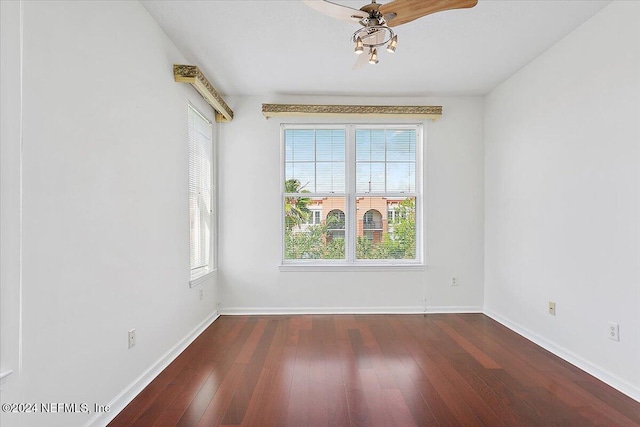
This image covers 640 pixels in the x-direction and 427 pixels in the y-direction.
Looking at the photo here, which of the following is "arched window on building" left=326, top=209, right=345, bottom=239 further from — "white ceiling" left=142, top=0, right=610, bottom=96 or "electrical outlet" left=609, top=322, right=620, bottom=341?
"electrical outlet" left=609, top=322, right=620, bottom=341

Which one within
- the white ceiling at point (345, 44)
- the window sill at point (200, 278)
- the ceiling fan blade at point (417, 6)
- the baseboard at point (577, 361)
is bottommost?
the baseboard at point (577, 361)

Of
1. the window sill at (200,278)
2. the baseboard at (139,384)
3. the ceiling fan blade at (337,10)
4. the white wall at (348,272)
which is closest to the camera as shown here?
the ceiling fan blade at (337,10)

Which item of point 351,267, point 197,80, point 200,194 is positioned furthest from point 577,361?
point 197,80

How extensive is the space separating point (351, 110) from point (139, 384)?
331 cm

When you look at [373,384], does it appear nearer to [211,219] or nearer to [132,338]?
[132,338]

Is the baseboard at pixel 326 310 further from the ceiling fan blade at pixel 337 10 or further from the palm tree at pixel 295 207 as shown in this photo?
the ceiling fan blade at pixel 337 10

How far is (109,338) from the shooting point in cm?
199

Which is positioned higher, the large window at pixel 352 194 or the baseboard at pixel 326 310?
the large window at pixel 352 194

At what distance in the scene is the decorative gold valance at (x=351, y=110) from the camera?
3.96 metres

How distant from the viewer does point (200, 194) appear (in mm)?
3646

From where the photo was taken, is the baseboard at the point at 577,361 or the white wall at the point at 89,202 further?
the baseboard at the point at 577,361

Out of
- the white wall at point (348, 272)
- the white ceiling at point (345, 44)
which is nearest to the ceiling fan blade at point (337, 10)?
the white ceiling at point (345, 44)

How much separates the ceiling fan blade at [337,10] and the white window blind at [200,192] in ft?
6.28

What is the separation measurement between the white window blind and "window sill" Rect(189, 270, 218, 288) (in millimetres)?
33
